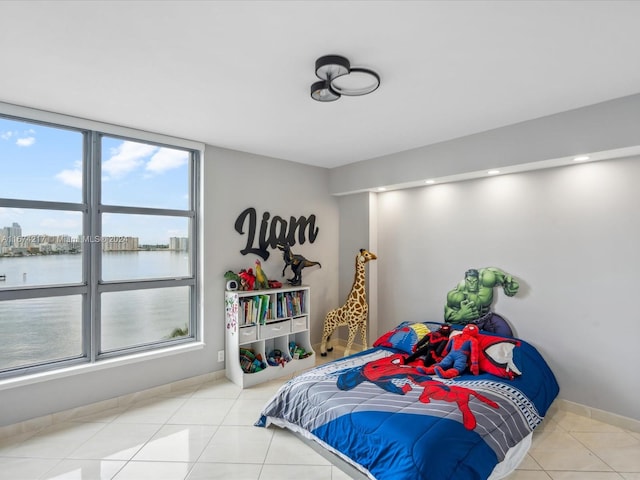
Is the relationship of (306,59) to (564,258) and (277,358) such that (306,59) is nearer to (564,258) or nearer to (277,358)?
(564,258)

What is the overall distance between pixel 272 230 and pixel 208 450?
7.91 feet

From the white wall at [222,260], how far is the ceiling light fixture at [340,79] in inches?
75.3

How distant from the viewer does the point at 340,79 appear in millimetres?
2195

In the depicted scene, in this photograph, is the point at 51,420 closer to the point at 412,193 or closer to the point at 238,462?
the point at 238,462

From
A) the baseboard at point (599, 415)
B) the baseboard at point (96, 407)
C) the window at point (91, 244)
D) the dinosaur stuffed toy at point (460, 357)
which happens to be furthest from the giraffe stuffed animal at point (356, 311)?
the baseboard at point (599, 415)

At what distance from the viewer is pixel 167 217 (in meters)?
3.56

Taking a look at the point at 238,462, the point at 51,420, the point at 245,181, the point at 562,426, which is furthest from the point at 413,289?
the point at 51,420

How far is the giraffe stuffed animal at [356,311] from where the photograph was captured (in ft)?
14.0

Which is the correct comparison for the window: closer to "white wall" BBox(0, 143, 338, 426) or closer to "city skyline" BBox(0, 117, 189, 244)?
"city skyline" BBox(0, 117, 189, 244)

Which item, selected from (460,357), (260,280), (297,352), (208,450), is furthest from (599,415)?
(260,280)

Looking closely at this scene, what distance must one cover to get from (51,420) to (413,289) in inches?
146

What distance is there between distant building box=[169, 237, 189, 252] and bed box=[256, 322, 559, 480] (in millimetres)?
1849

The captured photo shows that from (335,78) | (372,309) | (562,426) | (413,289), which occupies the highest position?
(335,78)

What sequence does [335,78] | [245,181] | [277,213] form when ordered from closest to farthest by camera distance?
[335,78] < [245,181] < [277,213]
